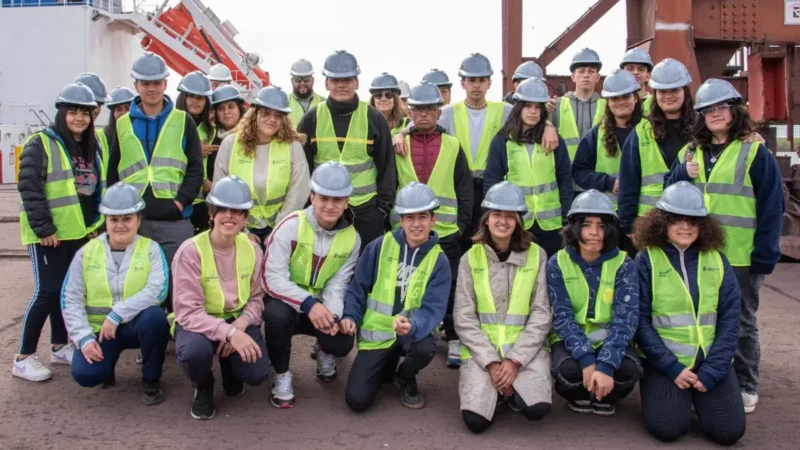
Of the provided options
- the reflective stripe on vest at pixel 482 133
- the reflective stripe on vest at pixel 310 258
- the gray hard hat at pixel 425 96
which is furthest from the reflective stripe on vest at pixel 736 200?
the reflective stripe on vest at pixel 310 258

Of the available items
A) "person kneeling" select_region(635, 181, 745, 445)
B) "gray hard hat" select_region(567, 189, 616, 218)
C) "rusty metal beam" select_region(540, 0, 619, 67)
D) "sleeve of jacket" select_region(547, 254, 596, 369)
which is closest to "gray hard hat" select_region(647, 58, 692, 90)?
"person kneeling" select_region(635, 181, 745, 445)

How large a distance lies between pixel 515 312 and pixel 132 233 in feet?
7.76

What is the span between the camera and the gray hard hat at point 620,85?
518cm

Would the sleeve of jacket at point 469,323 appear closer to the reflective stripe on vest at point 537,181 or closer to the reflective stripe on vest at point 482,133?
the reflective stripe on vest at point 537,181

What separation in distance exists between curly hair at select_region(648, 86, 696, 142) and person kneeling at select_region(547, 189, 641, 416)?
2.72 feet

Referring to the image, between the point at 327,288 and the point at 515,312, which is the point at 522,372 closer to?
the point at 515,312

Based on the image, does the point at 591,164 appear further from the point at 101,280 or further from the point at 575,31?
the point at 575,31

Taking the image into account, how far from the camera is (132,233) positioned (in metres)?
4.65

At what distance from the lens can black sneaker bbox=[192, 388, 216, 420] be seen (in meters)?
4.28

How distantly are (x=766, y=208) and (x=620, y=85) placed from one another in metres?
1.34

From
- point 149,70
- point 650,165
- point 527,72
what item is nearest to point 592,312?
point 650,165

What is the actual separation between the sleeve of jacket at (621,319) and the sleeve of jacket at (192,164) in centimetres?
292

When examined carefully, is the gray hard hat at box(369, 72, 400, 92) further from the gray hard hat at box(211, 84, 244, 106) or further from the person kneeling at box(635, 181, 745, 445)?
the person kneeling at box(635, 181, 745, 445)

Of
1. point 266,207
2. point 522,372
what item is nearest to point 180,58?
point 266,207
